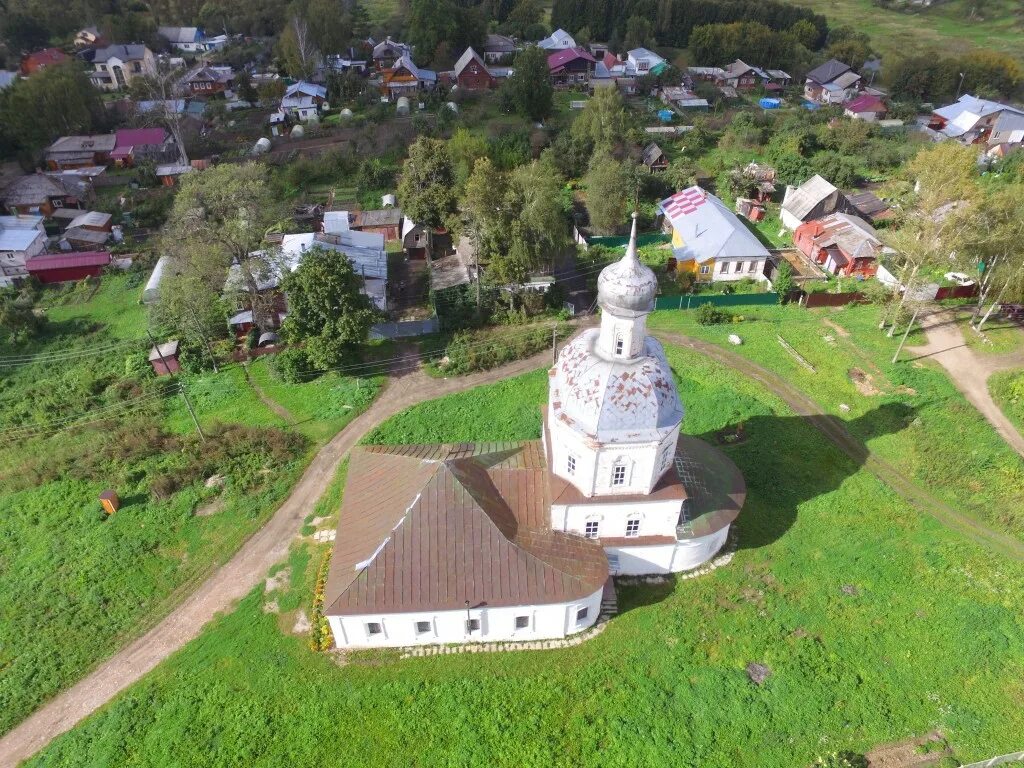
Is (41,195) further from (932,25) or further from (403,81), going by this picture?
(932,25)

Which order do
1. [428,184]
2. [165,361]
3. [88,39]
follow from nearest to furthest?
[165,361] < [428,184] < [88,39]

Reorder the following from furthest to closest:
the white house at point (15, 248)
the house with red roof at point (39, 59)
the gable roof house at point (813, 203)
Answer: the house with red roof at point (39, 59)
the gable roof house at point (813, 203)
the white house at point (15, 248)

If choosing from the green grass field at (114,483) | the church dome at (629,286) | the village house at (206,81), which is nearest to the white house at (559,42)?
the village house at (206,81)

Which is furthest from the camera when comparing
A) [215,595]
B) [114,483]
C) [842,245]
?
[842,245]

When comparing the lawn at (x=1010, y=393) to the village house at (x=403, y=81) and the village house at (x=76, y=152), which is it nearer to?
the village house at (x=403, y=81)

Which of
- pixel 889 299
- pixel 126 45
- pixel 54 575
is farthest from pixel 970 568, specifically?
pixel 126 45

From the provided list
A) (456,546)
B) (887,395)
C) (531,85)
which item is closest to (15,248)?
(456,546)
